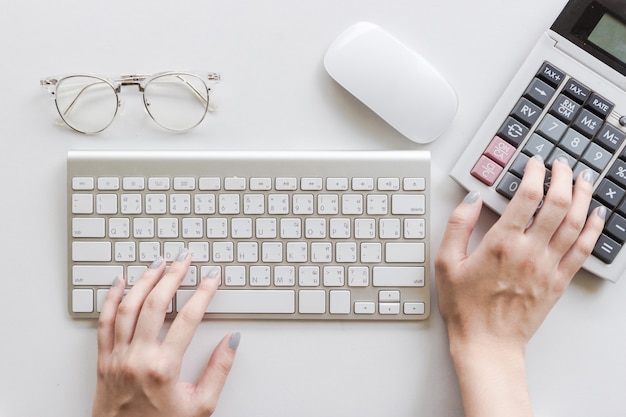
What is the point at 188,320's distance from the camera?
657 millimetres

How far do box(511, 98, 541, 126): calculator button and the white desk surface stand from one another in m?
0.05

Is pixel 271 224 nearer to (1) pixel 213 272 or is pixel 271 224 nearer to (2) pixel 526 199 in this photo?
(1) pixel 213 272

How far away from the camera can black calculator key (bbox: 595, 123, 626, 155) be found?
2.11ft

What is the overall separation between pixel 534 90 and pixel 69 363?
0.67 metres

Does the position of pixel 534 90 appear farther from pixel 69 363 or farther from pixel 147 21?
pixel 69 363

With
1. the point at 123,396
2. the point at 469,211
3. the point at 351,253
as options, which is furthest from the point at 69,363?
the point at 469,211

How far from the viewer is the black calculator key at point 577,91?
0.64 meters

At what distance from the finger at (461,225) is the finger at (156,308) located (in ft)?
1.07

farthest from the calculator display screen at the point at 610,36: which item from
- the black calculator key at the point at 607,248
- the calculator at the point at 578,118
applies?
the black calculator key at the point at 607,248

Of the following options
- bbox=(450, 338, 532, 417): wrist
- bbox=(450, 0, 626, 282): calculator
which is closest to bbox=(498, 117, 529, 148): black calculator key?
bbox=(450, 0, 626, 282): calculator

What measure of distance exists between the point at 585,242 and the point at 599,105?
163 mm

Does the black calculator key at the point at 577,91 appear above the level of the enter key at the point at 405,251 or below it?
above

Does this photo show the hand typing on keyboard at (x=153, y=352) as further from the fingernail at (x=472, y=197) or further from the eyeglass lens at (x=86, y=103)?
the fingernail at (x=472, y=197)

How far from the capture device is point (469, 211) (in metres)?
0.65
